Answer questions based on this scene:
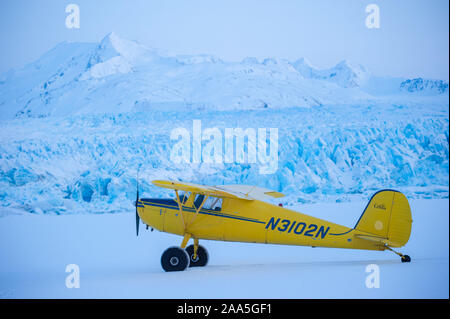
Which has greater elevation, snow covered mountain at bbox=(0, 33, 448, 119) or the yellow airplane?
snow covered mountain at bbox=(0, 33, 448, 119)

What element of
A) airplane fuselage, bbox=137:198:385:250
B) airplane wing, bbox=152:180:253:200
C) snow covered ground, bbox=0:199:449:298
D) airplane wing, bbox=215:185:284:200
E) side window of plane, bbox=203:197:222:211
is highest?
airplane wing, bbox=152:180:253:200

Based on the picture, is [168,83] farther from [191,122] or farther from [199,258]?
Answer: [199,258]

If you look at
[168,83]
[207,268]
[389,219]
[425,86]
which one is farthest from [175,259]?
[425,86]

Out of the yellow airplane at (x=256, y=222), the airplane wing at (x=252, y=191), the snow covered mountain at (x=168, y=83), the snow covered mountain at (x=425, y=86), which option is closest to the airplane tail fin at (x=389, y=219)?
the yellow airplane at (x=256, y=222)

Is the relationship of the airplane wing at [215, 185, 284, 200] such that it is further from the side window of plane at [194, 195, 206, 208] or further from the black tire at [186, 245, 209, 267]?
the black tire at [186, 245, 209, 267]

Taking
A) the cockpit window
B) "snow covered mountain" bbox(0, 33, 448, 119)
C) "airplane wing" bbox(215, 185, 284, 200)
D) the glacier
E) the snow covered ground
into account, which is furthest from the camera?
"snow covered mountain" bbox(0, 33, 448, 119)

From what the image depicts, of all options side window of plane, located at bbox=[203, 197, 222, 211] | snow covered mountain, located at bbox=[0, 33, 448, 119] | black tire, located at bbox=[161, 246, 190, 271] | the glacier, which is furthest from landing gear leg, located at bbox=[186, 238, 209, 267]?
snow covered mountain, located at bbox=[0, 33, 448, 119]
